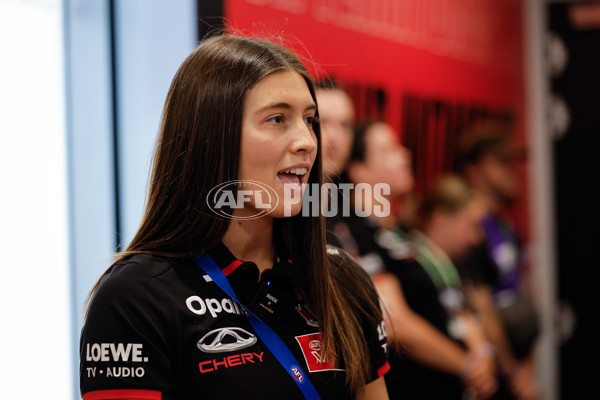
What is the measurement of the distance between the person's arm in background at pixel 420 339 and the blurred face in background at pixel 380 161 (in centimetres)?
37

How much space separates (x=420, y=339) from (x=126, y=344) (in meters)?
1.48

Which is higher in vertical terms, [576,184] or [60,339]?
[576,184]

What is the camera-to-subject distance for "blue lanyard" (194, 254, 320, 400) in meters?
1.14

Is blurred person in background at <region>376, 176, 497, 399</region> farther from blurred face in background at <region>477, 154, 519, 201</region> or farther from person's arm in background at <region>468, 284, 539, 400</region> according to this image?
blurred face in background at <region>477, 154, 519, 201</region>

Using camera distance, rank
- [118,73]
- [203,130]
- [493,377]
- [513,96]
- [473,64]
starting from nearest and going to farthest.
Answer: [203,130], [118,73], [493,377], [473,64], [513,96]

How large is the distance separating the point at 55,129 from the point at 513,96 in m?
3.40

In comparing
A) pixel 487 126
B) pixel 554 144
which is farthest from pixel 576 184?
pixel 487 126

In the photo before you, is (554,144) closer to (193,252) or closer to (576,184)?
(576,184)

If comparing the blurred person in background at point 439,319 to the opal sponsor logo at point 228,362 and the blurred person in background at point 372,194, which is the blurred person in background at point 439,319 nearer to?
the blurred person in background at point 372,194

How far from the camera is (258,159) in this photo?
1.15 m

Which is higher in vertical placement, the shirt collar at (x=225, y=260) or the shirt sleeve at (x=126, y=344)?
the shirt collar at (x=225, y=260)

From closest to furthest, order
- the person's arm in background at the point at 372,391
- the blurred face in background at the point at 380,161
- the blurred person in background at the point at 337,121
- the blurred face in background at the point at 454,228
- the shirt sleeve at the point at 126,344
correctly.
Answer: the shirt sleeve at the point at 126,344 < the person's arm in background at the point at 372,391 < the blurred person in background at the point at 337,121 < the blurred face in background at the point at 380,161 < the blurred face in background at the point at 454,228

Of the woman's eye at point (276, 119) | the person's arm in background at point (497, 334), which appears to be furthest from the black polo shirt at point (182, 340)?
the person's arm in background at point (497, 334)

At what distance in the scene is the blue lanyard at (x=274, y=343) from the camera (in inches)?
44.8
